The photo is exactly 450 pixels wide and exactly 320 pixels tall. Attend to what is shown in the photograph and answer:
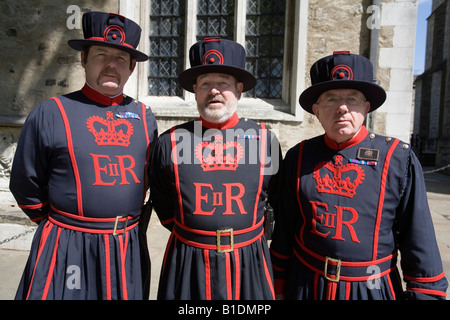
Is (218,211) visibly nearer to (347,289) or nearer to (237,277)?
(237,277)

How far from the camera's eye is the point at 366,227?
1.63m

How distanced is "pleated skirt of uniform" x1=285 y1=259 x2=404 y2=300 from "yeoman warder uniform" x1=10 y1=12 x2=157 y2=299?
3.29 feet

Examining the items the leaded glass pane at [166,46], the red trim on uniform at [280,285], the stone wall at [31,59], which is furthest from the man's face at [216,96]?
the stone wall at [31,59]

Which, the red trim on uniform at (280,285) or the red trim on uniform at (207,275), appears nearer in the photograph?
the red trim on uniform at (207,275)

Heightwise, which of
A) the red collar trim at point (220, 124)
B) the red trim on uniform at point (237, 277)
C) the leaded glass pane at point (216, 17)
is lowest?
the red trim on uniform at point (237, 277)

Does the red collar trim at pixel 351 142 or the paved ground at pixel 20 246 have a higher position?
the red collar trim at pixel 351 142

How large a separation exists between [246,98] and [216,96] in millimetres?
3503

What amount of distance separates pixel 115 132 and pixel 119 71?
0.41m

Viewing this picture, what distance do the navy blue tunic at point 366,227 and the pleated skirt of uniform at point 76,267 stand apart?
1035mm

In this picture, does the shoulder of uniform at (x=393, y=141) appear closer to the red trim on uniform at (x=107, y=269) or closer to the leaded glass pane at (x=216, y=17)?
the red trim on uniform at (x=107, y=269)

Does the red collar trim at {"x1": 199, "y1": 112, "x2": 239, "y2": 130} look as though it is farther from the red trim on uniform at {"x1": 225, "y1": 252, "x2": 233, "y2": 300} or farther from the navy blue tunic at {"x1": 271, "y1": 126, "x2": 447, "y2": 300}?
the red trim on uniform at {"x1": 225, "y1": 252, "x2": 233, "y2": 300}

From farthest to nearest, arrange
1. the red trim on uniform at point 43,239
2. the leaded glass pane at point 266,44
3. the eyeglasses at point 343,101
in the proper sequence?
the leaded glass pane at point 266,44, the red trim on uniform at point 43,239, the eyeglasses at point 343,101

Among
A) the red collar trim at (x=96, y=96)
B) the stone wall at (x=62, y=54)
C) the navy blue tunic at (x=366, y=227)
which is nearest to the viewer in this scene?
the navy blue tunic at (x=366, y=227)

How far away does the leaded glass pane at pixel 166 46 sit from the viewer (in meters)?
5.47
